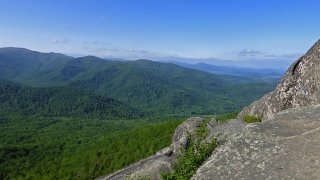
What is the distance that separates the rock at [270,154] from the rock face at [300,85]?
10.6 metres

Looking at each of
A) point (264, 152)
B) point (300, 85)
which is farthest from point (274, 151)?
point (300, 85)

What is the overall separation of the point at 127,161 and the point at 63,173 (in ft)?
104

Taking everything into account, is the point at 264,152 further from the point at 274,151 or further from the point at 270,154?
the point at 274,151

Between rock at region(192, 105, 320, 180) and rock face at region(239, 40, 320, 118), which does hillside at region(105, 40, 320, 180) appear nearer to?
rock at region(192, 105, 320, 180)

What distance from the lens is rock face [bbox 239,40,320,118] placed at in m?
29.3

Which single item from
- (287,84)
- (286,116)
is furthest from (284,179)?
(287,84)

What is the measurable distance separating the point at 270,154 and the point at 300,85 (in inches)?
623

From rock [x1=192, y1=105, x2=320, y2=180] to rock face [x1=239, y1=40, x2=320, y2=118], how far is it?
416 inches

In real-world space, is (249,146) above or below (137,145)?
above

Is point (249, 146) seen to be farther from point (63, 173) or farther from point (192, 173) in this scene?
point (63, 173)

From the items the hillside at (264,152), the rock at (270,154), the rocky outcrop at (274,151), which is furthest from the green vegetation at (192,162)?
the rock at (270,154)

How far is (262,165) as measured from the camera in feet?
52.9

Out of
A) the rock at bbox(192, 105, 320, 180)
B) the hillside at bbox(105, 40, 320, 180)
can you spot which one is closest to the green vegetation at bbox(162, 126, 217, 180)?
the hillside at bbox(105, 40, 320, 180)

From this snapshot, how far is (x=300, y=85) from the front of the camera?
3067 centimetres
